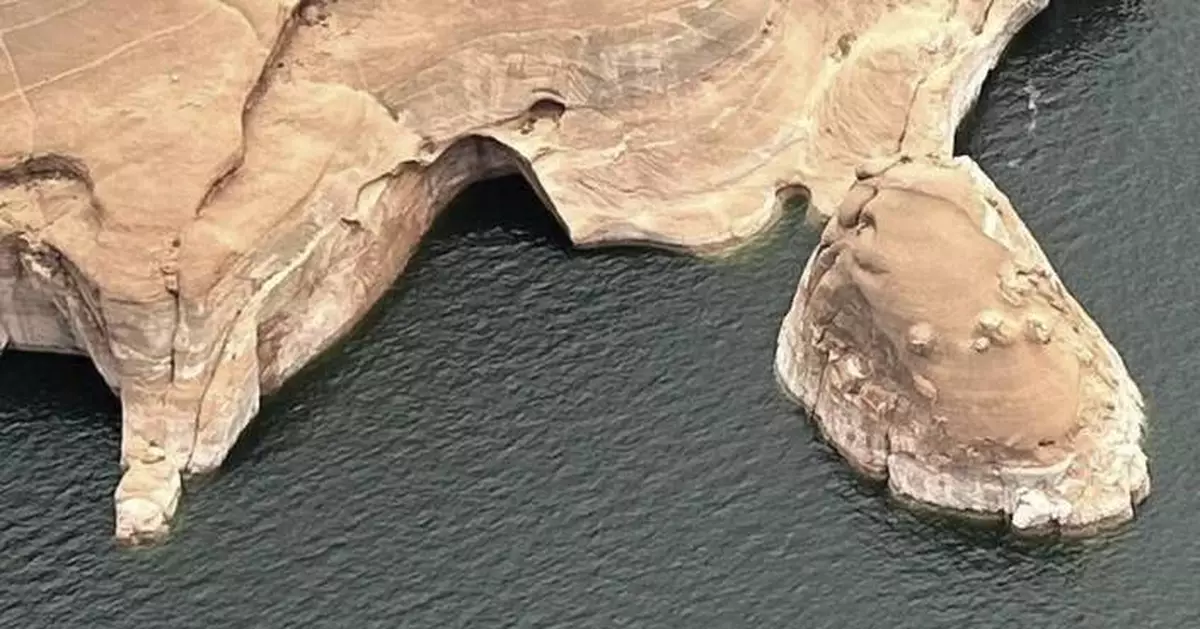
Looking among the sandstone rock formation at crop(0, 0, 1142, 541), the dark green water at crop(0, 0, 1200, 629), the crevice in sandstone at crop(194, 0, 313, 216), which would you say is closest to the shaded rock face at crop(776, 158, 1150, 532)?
the dark green water at crop(0, 0, 1200, 629)

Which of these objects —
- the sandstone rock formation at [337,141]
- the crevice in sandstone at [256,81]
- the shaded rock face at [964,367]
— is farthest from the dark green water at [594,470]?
the crevice in sandstone at [256,81]

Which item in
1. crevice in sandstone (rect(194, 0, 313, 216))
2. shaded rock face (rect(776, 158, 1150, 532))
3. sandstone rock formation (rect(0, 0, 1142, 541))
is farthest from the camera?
crevice in sandstone (rect(194, 0, 313, 216))

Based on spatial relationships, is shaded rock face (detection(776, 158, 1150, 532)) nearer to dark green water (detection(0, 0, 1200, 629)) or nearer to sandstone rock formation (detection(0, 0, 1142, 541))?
dark green water (detection(0, 0, 1200, 629))

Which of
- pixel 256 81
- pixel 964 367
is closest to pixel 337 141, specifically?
pixel 256 81

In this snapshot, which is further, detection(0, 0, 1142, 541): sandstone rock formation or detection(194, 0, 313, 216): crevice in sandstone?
detection(194, 0, 313, 216): crevice in sandstone

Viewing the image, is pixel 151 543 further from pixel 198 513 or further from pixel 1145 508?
pixel 1145 508
